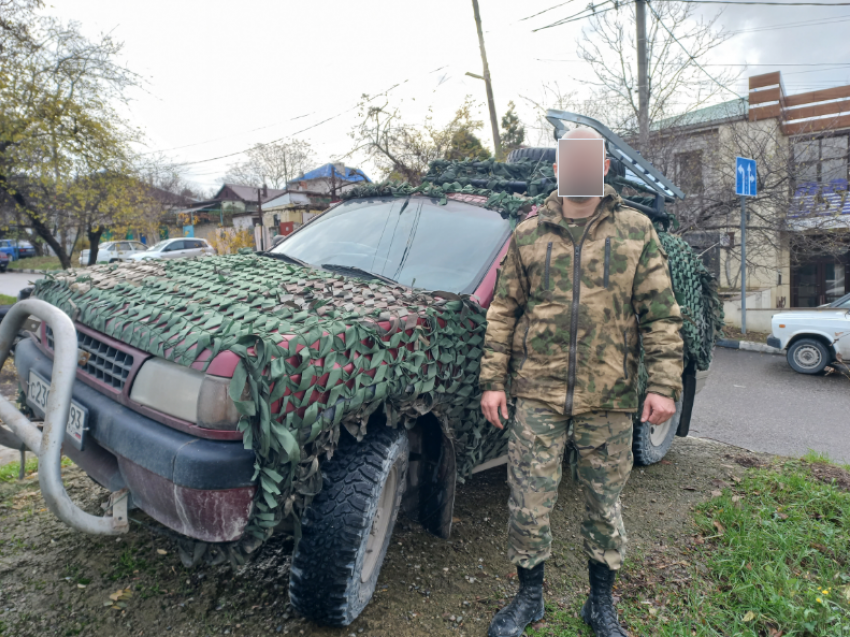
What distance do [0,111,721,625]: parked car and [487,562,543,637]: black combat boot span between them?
43 centimetres

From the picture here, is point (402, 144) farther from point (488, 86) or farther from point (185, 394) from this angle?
point (185, 394)

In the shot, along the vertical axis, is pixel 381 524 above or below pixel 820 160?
below

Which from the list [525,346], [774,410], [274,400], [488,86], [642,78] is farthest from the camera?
[488,86]

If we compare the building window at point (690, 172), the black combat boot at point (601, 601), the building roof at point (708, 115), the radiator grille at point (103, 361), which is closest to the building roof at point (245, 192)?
the building roof at point (708, 115)

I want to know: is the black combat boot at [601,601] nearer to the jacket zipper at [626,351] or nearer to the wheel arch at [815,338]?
the jacket zipper at [626,351]

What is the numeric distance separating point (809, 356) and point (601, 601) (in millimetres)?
7404

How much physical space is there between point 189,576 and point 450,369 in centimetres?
155

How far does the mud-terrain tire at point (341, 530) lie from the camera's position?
2.01m

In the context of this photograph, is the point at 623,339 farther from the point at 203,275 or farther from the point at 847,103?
the point at 847,103

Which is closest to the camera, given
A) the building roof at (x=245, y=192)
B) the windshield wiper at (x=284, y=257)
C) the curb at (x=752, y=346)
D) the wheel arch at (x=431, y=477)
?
the wheel arch at (x=431, y=477)

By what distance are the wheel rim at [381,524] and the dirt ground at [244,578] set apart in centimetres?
23

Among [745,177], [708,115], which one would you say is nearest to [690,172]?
[745,177]

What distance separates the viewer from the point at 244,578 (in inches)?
101

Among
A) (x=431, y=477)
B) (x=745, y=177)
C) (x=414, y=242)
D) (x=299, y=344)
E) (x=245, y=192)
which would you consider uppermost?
(x=245, y=192)
